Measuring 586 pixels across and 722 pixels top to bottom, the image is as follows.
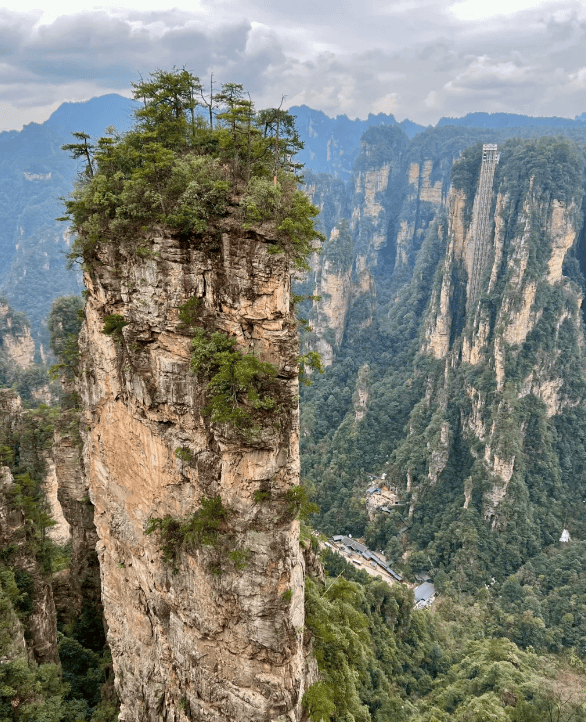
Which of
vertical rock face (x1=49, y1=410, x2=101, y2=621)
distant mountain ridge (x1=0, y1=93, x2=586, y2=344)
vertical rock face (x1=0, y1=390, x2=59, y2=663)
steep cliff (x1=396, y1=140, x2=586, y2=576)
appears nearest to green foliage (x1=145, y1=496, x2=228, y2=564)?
vertical rock face (x1=0, y1=390, x2=59, y2=663)

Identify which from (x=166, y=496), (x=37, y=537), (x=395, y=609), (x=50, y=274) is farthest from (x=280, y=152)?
(x=50, y=274)

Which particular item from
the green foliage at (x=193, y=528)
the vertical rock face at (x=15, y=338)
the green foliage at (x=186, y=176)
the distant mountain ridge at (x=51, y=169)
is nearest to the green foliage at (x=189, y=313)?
the green foliage at (x=186, y=176)

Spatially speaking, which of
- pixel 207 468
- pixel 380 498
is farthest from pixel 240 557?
pixel 380 498

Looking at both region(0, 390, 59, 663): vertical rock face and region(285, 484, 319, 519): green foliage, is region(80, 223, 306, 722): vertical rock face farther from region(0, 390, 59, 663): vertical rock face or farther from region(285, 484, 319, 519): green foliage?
region(0, 390, 59, 663): vertical rock face

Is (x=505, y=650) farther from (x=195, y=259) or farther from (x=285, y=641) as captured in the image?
(x=195, y=259)

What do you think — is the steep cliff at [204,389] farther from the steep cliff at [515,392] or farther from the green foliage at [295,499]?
the steep cliff at [515,392]

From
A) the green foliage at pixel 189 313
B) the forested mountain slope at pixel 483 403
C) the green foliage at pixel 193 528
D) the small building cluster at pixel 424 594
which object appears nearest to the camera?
the green foliage at pixel 189 313
